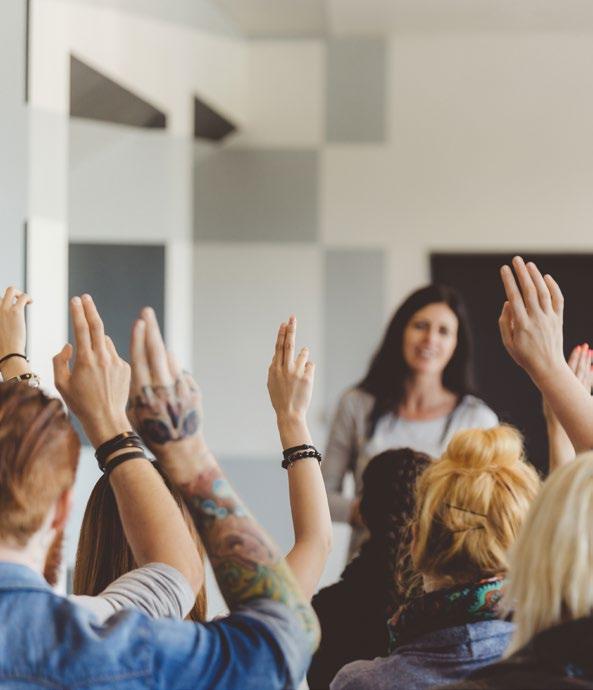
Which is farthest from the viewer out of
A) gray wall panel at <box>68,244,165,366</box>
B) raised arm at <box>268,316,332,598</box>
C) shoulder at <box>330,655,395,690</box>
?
gray wall panel at <box>68,244,165,366</box>

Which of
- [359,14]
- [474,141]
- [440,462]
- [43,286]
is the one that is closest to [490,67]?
[474,141]

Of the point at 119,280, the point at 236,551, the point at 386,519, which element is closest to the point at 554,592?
the point at 236,551

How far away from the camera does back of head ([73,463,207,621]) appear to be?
1.44 meters

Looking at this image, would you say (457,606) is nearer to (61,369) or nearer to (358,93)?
(61,369)

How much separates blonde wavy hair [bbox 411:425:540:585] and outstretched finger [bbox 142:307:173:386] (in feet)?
2.33

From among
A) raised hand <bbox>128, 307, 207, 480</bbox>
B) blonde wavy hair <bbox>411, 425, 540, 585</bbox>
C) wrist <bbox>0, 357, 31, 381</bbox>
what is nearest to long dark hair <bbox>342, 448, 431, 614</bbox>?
blonde wavy hair <bbox>411, 425, 540, 585</bbox>

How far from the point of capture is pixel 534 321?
4.81 ft

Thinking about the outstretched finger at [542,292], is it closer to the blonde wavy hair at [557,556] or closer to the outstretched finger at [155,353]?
the blonde wavy hair at [557,556]

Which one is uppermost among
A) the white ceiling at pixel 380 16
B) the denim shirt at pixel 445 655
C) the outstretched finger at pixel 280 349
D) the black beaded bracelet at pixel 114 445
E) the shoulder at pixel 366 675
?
the white ceiling at pixel 380 16

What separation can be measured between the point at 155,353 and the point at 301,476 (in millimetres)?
483

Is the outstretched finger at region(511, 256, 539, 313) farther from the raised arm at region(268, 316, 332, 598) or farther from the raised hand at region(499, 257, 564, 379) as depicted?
the raised arm at region(268, 316, 332, 598)

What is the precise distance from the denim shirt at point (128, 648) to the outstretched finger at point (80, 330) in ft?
0.82

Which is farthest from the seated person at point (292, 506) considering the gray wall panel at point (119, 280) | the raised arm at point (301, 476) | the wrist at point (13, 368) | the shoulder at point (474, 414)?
the gray wall panel at point (119, 280)

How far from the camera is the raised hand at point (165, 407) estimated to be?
3.05 feet
